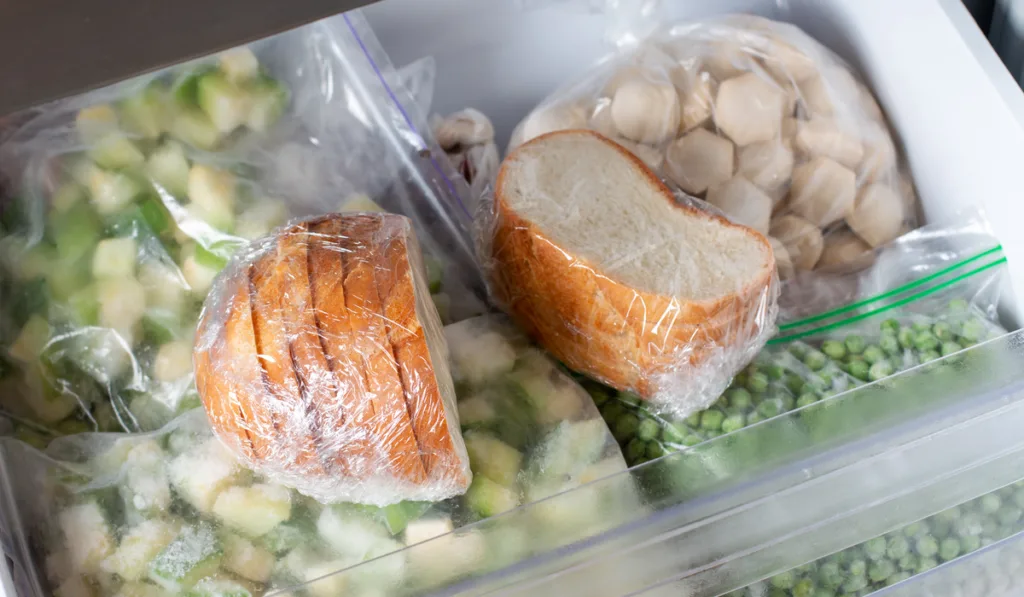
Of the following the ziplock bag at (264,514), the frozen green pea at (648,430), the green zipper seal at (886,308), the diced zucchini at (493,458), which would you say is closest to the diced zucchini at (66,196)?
the ziplock bag at (264,514)

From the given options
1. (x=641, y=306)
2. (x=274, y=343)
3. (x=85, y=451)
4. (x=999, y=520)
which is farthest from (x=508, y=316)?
(x=999, y=520)

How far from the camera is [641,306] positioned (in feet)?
2.41

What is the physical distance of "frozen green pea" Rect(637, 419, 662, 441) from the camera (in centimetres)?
81

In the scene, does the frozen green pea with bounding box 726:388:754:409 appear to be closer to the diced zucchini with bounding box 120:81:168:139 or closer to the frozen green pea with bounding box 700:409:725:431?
the frozen green pea with bounding box 700:409:725:431

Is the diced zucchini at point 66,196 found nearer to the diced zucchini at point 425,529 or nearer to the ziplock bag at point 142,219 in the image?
the ziplock bag at point 142,219

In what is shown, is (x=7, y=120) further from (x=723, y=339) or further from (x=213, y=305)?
(x=723, y=339)

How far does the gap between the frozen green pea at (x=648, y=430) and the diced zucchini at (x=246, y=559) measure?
1.19ft

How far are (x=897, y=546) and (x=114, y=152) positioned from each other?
858mm

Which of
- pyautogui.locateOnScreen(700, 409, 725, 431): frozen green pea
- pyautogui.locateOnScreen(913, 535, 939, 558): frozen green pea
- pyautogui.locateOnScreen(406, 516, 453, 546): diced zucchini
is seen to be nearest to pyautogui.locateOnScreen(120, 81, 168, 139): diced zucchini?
pyautogui.locateOnScreen(406, 516, 453, 546): diced zucchini

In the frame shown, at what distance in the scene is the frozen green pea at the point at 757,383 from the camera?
2.72 feet

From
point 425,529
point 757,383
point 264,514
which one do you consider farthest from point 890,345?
point 264,514

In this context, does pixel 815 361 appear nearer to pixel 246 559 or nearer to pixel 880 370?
pixel 880 370

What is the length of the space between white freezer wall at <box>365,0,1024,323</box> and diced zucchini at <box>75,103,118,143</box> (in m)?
0.35

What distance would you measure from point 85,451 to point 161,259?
7.6 inches
